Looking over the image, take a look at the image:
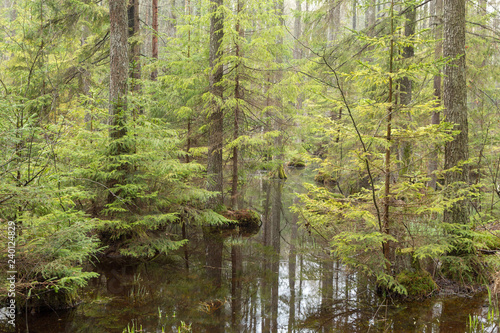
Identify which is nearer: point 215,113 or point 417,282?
point 417,282

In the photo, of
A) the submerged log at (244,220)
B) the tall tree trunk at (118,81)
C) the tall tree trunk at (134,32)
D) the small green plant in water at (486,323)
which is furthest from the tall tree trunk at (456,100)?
the tall tree trunk at (134,32)

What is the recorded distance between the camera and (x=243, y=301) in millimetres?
5410

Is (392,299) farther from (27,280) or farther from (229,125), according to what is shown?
(229,125)

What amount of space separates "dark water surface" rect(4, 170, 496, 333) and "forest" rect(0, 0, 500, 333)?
0.04 meters

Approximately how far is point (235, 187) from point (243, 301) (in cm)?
557

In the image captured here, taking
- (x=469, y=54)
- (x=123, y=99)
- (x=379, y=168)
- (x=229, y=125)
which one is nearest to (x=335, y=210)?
(x=379, y=168)

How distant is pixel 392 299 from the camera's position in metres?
5.29

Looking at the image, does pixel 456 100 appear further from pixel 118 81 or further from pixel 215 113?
pixel 118 81

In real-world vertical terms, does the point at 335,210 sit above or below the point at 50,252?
above

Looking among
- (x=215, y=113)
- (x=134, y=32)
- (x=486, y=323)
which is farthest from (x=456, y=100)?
(x=134, y=32)

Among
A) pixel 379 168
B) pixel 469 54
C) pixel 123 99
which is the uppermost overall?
pixel 469 54

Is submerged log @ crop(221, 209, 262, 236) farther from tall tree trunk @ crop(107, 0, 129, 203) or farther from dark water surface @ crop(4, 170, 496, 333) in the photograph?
tall tree trunk @ crop(107, 0, 129, 203)

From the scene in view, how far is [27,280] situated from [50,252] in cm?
46

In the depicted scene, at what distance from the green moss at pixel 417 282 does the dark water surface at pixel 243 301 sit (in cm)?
17
